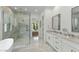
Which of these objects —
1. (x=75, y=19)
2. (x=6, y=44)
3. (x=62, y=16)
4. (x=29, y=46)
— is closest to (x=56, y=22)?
(x=62, y=16)

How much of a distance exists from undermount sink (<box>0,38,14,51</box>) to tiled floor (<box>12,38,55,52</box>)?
0.10 meters

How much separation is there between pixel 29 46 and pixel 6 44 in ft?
1.57

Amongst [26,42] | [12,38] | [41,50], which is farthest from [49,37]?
[12,38]

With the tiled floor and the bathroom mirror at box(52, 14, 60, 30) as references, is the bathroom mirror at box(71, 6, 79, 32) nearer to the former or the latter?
the bathroom mirror at box(52, 14, 60, 30)

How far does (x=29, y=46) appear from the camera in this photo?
2037mm

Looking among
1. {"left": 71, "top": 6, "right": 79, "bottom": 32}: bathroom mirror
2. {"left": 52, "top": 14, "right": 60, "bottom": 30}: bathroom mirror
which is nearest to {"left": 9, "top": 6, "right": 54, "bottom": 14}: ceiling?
{"left": 52, "top": 14, "right": 60, "bottom": 30}: bathroom mirror

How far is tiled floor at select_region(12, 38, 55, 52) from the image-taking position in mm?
1925

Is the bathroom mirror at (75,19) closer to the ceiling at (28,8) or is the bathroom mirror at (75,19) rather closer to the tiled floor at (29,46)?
the ceiling at (28,8)

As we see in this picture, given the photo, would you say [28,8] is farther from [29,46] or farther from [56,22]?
[29,46]

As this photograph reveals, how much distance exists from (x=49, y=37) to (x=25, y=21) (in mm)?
665

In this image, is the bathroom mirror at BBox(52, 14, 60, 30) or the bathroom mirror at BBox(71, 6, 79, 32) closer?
the bathroom mirror at BBox(71, 6, 79, 32)

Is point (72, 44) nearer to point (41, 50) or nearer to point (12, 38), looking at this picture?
point (41, 50)
